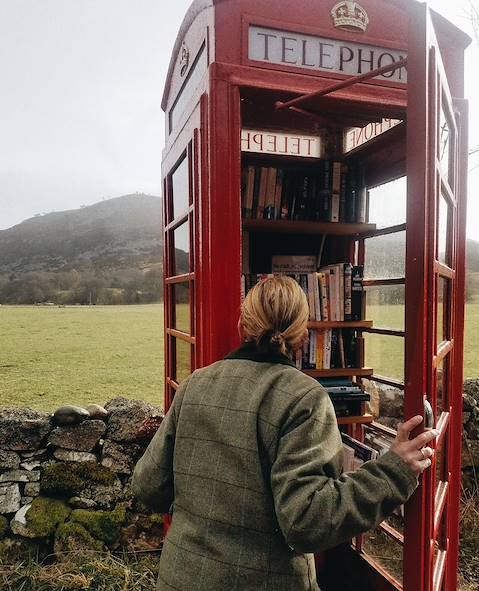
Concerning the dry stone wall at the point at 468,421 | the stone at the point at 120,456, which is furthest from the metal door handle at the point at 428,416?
the stone at the point at 120,456

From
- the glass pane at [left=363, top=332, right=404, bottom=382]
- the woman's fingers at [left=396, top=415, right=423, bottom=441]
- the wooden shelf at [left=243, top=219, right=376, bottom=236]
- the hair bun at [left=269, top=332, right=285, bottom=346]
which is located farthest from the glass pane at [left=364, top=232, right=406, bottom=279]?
the hair bun at [left=269, top=332, right=285, bottom=346]

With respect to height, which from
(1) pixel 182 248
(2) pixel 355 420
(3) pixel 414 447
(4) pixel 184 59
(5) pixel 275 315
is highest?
(4) pixel 184 59

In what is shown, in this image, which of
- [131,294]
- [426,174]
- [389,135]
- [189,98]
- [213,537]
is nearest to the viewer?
[213,537]

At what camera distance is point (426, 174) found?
4.71ft

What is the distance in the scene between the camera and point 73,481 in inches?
130

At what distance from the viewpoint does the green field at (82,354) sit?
5.11 m

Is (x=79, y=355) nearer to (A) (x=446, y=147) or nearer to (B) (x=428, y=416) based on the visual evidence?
(A) (x=446, y=147)

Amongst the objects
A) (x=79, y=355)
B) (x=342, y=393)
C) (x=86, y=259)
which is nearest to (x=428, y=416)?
(x=342, y=393)

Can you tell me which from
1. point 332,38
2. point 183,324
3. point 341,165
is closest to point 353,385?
point 183,324

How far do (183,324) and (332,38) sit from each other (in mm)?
1504

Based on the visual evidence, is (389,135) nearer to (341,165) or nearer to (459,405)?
(341,165)

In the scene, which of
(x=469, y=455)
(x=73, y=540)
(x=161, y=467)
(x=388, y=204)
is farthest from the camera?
(x=469, y=455)

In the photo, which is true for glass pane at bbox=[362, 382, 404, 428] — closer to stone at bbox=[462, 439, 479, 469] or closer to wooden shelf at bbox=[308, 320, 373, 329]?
wooden shelf at bbox=[308, 320, 373, 329]

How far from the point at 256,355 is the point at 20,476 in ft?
8.88
